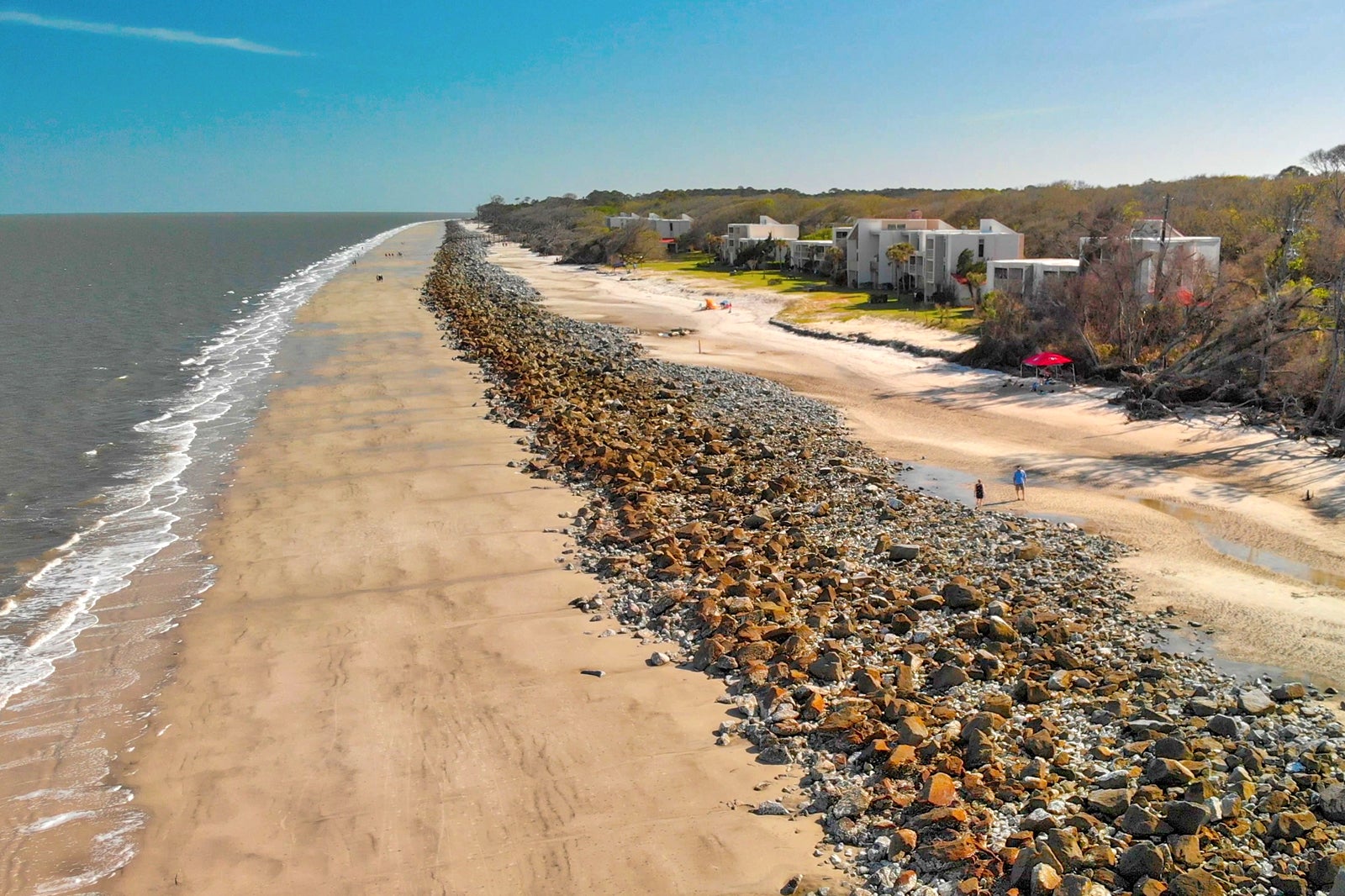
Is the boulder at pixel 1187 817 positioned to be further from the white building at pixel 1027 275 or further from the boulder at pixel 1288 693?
the white building at pixel 1027 275

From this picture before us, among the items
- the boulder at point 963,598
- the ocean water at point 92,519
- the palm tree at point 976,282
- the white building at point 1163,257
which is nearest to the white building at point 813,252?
the palm tree at point 976,282

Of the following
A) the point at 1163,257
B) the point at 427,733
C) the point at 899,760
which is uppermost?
the point at 1163,257

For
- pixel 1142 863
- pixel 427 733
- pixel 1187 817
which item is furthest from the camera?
pixel 427 733

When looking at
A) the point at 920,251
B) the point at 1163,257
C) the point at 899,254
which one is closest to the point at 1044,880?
the point at 1163,257

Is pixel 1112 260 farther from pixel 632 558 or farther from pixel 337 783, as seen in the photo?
pixel 337 783

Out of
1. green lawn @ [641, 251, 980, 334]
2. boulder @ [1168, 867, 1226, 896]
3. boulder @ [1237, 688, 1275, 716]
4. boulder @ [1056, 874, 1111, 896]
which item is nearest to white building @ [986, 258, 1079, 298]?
green lawn @ [641, 251, 980, 334]

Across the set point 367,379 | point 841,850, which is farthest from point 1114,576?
point 367,379

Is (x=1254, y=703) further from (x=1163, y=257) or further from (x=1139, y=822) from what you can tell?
(x=1163, y=257)
